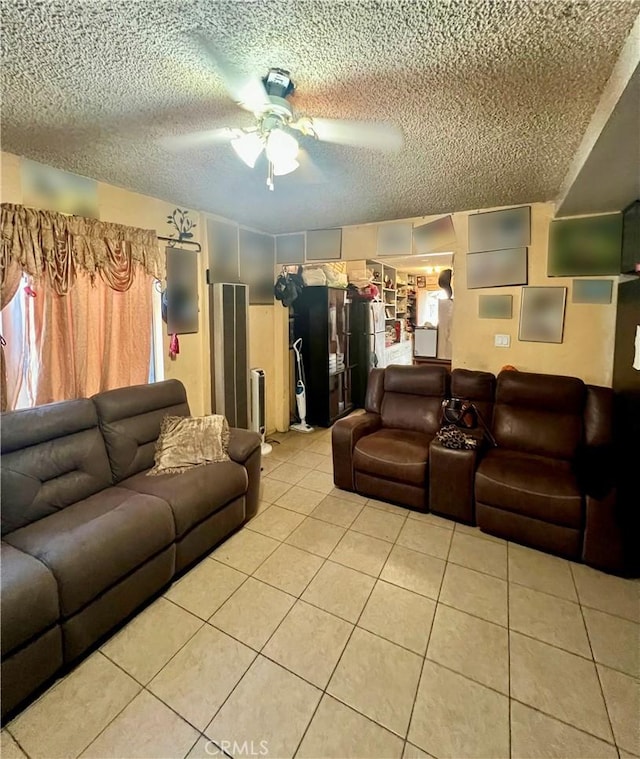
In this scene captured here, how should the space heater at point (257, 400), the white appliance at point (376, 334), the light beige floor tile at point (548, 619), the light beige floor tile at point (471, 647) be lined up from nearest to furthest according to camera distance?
the light beige floor tile at point (471, 647), the light beige floor tile at point (548, 619), the space heater at point (257, 400), the white appliance at point (376, 334)

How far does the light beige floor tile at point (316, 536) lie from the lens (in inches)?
91.8

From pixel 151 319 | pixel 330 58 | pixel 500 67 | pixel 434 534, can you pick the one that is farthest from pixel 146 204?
pixel 434 534

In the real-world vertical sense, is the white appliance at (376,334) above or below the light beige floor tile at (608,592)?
above

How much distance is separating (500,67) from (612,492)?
7.00 feet

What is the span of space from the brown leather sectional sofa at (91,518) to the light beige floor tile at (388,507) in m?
0.92

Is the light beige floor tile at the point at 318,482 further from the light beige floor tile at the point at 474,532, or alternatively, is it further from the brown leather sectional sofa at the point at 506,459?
the light beige floor tile at the point at 474,532

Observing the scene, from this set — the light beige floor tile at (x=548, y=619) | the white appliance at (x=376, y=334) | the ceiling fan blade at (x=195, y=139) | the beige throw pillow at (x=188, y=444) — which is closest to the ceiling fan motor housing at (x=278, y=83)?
the ceiling fan blade at (x=195, y=139)

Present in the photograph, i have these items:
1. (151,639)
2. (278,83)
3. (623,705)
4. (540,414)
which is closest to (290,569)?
(151,639)

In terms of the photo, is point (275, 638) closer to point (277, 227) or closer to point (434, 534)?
point (434, 534)

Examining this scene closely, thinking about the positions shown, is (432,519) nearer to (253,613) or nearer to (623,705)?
(623,705)

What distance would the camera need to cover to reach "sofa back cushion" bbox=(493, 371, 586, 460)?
2646 millimetres

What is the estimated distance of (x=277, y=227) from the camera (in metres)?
3.87

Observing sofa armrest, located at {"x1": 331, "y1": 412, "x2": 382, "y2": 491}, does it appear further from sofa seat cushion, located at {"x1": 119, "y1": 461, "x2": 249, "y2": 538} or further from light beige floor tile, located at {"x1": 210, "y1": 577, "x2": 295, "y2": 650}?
light beige floor tile, located at {"x1": 210, "y1": 577, "x2": 295, "y2": 650}

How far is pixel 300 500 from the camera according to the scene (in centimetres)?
295
